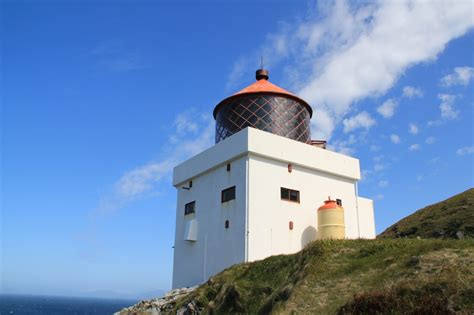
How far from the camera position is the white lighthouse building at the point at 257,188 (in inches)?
682

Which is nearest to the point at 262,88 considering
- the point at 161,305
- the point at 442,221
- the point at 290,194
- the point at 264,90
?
the point at 264,90

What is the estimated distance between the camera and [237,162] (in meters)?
18.0

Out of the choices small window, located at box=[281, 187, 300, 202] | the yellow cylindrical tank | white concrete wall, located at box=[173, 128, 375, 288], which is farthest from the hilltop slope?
the yellow cylindrical tank

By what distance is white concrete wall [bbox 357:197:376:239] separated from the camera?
20531 millimetres

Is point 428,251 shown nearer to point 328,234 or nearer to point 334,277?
point 334,277

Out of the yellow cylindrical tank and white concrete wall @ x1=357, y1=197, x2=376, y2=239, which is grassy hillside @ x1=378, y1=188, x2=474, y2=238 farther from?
the yellow cylindrical tank

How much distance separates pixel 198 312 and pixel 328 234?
6361mm

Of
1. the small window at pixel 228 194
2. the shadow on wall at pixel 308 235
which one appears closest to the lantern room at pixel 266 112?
the small window at pixel 228 194

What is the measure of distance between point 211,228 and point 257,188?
114 inches

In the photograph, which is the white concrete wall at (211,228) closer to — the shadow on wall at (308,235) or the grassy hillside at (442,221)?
the shadow on wall at (308,235)

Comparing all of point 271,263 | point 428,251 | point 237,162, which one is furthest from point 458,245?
point 237,162

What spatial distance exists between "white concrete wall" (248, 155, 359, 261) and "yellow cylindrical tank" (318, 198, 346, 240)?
0.51m

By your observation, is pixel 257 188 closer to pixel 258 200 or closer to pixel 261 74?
pixel 258 200

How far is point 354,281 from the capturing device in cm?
1045
